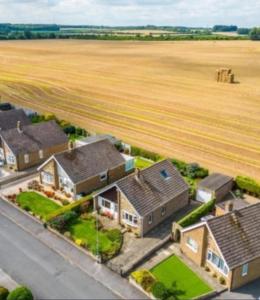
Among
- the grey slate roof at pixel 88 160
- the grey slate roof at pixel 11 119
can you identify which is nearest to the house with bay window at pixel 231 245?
the grey slate roof at pixel 88 160

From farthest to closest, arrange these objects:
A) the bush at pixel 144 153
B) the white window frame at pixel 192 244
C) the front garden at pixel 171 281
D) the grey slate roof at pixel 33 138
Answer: the bush at pixel 144 153, the grey slate roof at pixel 33 138, the white window frame at pixel 192 244, the front garden at pixel 171 281

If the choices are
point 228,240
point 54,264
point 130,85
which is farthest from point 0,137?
point 130,85

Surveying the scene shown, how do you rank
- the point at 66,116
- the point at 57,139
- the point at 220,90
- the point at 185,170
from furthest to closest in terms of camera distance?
the point at 220,90
the point at 66,116
the point at 57,139
the point at 185,170

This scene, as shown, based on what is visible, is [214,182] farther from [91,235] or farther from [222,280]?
[91,235]

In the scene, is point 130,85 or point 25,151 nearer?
point 25,151

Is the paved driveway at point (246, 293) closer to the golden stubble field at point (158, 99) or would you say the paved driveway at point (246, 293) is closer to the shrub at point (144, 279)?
the shrub at point (144, 279)

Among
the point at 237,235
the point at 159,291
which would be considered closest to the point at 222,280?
the point at 237,235

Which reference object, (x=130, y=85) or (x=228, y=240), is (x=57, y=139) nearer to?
(x=228, y=240)
